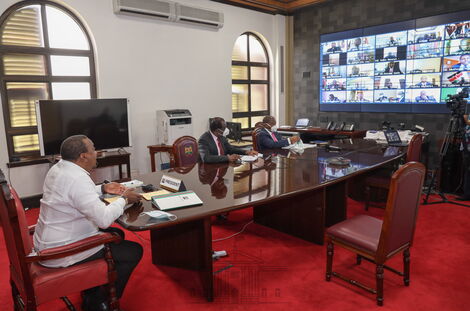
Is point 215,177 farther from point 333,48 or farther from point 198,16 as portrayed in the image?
point 333,48

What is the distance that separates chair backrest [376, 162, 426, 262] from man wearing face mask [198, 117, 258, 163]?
1.77m

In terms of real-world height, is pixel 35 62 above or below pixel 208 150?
above

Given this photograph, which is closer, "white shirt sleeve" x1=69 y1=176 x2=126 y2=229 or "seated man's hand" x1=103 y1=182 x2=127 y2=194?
"white shirt sleeve" x1=69 y1=176 x2=126 y2=229

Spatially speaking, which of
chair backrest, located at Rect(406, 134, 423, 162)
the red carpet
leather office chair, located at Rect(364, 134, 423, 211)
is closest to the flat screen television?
the red carpet

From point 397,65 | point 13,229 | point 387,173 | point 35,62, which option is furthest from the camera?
point 397,65

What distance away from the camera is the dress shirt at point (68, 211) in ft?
6.18

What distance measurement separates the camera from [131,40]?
5188 mm

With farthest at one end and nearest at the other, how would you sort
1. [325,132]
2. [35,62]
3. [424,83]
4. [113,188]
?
1. [325,132]
2. [424,83]
3. [35,62]
4. [113,188]

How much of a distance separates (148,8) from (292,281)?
437cm

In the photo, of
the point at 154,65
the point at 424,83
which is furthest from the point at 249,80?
Answer: the point at 424,83

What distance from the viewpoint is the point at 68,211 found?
1.93 meters

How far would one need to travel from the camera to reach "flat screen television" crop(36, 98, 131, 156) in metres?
4.33

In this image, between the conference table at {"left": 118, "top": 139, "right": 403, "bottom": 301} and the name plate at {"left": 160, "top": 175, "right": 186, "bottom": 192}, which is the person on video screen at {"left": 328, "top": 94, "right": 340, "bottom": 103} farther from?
the name plate at {"left": 160, "top": 175, "right": 186, "bottom": 192}

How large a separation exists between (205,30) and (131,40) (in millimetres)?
1409
